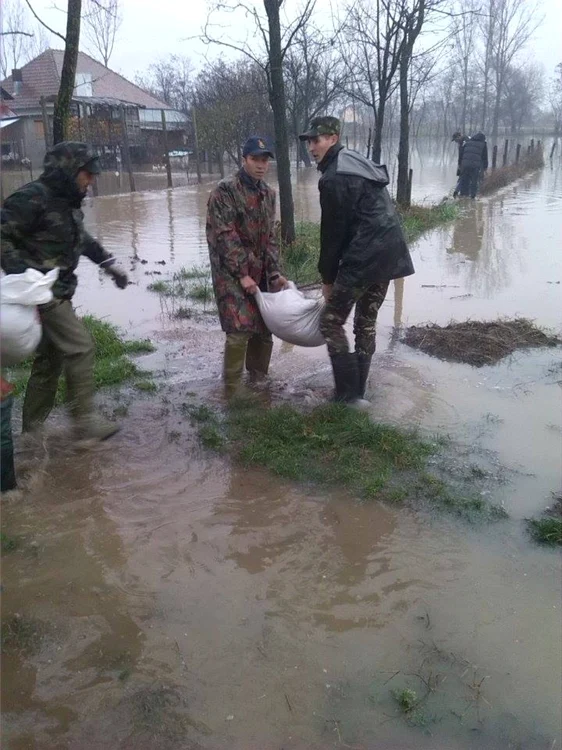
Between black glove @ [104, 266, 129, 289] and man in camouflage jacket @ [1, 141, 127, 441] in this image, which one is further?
black glove @ [104, 266, 129, 289]

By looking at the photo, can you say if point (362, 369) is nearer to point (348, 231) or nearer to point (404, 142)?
point (348, 231)

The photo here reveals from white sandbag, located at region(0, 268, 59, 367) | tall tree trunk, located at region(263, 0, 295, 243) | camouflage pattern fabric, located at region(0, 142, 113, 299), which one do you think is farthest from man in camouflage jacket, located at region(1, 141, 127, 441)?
tall tree trunk, located at region(263, 0, 295, 243)

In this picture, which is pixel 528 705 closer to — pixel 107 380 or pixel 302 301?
pixel 302 301

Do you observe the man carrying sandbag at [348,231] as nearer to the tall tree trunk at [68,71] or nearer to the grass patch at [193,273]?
the tall tree trunk at [68,71]

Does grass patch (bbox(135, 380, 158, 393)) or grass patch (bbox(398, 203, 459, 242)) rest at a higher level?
grass patch (bbox(398, 203, 459, 242))

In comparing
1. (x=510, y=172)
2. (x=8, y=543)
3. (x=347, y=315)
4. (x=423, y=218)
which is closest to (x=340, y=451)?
(x=347, y=315)

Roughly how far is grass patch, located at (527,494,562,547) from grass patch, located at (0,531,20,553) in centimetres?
251

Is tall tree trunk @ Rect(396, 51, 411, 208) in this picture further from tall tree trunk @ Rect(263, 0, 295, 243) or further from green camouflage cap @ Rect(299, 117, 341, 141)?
green camouflage cap @ Rect(299, 117, 341, 141)

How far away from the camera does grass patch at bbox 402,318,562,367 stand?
5879mm

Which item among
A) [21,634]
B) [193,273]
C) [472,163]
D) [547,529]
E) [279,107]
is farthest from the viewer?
[472,163]

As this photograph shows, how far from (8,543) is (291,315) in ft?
7.64

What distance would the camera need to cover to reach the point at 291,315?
4637 millimetres

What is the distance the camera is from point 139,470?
398 cm

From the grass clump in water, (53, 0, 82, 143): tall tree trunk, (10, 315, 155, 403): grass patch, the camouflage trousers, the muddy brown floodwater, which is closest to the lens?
the muddy brown floodwater
